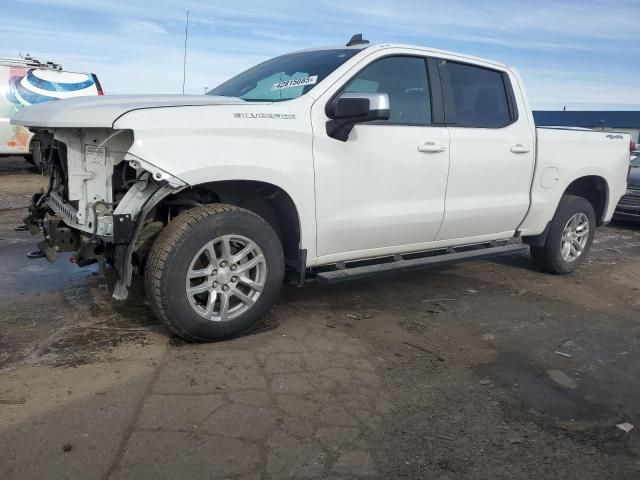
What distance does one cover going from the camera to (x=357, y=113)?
383 centimetres

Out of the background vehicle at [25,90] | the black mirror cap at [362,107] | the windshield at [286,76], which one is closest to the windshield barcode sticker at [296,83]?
the windshield at [286,76]

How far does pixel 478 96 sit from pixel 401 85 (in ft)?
3.04

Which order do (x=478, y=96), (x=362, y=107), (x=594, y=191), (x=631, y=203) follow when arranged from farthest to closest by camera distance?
(x=631, y=203), (x=594, y=191), (x=478, y=96), (x=362, y=107)

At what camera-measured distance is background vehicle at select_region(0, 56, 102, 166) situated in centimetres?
1242

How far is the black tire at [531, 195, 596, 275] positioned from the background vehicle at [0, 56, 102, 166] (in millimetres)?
10382

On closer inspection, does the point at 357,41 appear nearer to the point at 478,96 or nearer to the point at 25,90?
the point at 478,96

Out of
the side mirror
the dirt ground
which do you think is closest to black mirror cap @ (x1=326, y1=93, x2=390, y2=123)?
Result: the side mirror

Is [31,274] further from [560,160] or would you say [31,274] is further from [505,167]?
[560,160]

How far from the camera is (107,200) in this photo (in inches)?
143

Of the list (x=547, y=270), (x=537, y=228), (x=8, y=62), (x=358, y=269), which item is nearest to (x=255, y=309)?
(x=358, y=269)

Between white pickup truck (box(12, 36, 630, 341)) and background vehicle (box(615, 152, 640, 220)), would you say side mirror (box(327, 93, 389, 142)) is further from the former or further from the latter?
background vehicle (box(615, 152, 640, 220))

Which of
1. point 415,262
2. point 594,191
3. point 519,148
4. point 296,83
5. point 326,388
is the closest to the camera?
point 326,388

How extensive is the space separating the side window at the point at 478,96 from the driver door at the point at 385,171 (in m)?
0.29

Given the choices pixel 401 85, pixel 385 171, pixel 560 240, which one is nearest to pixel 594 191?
pixel 560 240
